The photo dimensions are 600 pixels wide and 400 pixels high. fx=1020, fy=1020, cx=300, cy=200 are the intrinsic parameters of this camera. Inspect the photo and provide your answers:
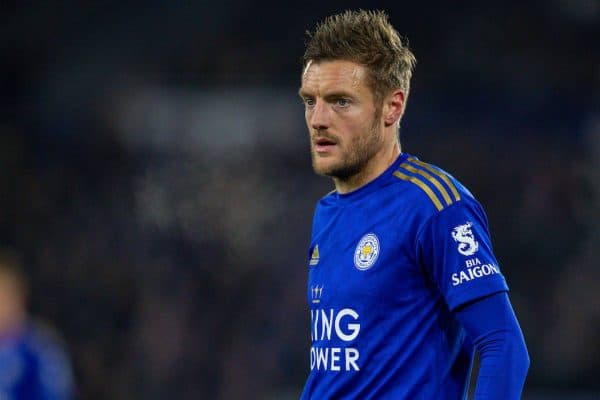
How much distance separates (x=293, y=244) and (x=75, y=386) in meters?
2.12

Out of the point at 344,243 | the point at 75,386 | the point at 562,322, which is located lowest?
the point at 75,386

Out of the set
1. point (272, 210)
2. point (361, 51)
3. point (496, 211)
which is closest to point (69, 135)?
point (272, 210)

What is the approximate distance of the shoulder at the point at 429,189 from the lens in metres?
2.56

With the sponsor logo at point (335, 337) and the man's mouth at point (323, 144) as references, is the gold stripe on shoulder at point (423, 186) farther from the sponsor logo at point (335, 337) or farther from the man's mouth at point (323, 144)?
the sponsor logo at point (335, 337)

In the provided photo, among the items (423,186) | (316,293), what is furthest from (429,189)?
(316,293)

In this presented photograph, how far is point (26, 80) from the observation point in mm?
9711

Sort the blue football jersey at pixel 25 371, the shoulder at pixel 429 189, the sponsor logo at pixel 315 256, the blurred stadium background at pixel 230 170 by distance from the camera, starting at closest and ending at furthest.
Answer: the shoulder at pixel 429 189
the sponsor logo at pixel 315 256
the blue football jersey at pixel 25 371
the blurred stadium background at pixel 230 170

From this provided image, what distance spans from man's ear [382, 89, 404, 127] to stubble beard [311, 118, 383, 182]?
1.7 inches

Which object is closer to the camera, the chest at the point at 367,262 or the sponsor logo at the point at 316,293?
the chest at the point at 367,262

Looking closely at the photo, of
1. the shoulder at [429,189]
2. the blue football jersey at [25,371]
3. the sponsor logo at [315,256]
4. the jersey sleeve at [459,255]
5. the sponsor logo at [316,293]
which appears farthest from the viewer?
the blue football jersey at [25,371]

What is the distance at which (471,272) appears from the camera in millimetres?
2457

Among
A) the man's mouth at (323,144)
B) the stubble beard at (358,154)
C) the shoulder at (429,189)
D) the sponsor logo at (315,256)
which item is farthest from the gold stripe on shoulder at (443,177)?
the sponsor logo at (315,256)

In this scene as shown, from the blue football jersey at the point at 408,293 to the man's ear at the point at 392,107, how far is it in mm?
188

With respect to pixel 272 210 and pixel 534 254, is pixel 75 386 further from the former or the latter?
pixel 534 254
